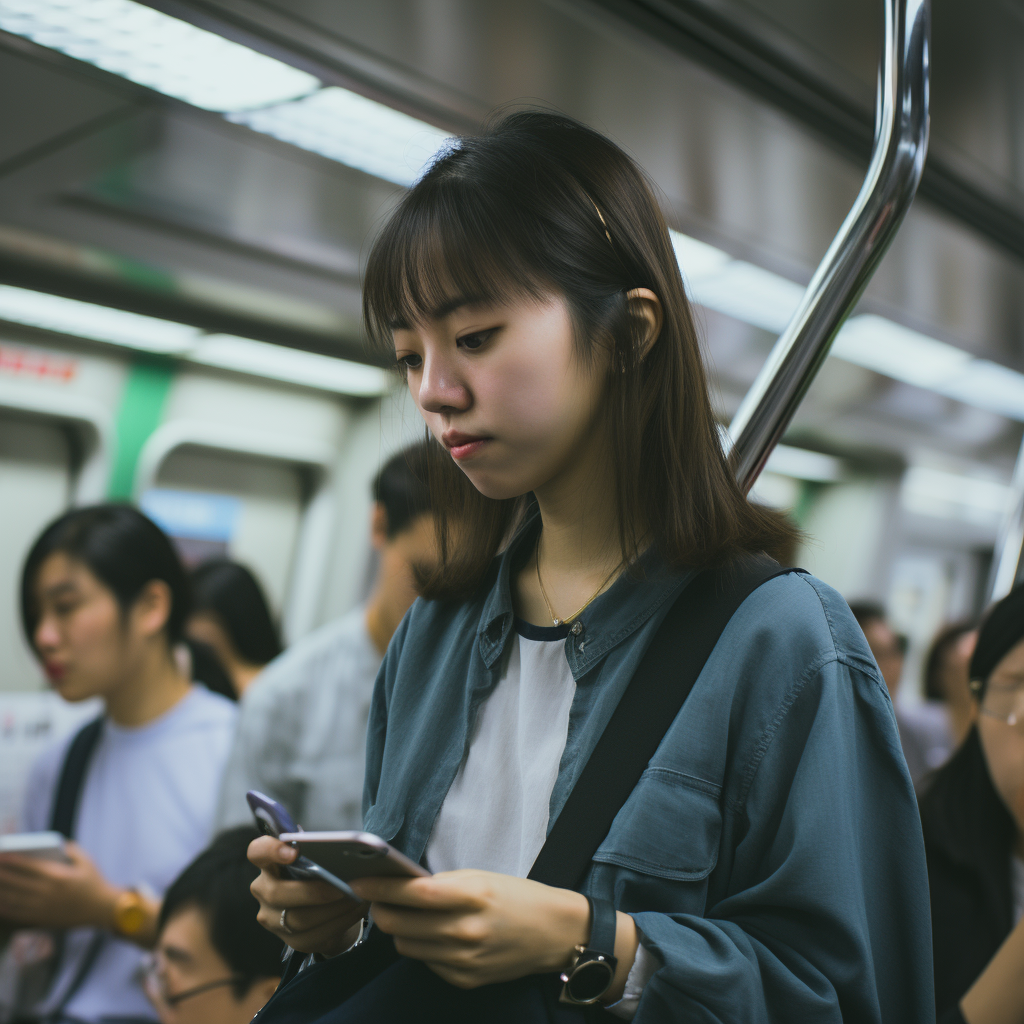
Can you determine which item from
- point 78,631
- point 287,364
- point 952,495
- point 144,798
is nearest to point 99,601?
point 78,631

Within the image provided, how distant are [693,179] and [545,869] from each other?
2.59 metres

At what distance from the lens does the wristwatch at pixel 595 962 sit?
73 centimetres

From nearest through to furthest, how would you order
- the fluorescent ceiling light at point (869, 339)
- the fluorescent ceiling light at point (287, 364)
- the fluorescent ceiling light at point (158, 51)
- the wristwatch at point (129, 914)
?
the fluorescent ceiling light at point (158, 51) → the wristwatch at point (129, 914) → the fluorescent ceiling light at point (869, 339) → the fluorescent ceiling light at point (287, 364)

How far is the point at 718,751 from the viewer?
83cm

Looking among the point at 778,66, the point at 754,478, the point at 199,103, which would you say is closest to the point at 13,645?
the point at 199,103

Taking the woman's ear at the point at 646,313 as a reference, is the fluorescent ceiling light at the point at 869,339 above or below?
above

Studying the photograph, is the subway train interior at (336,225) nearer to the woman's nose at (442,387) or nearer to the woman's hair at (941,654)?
the woman's nose at (442,387)

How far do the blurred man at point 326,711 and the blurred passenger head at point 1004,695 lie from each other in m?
1.25

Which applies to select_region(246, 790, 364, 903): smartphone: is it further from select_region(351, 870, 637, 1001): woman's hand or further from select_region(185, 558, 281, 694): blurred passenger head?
select_region(185, 558, 281, 694): blurred passenger head

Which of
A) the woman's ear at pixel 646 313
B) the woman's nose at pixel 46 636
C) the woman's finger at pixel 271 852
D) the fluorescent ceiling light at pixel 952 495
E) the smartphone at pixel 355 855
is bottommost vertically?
the woman's nose at pixel 46 636

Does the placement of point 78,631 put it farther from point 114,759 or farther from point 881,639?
point 881,639

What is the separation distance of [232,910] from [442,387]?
4.41 feet

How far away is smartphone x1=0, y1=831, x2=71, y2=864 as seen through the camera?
2420 mm

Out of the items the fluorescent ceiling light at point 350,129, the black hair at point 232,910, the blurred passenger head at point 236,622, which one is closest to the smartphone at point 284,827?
the black hair at point 232,910
